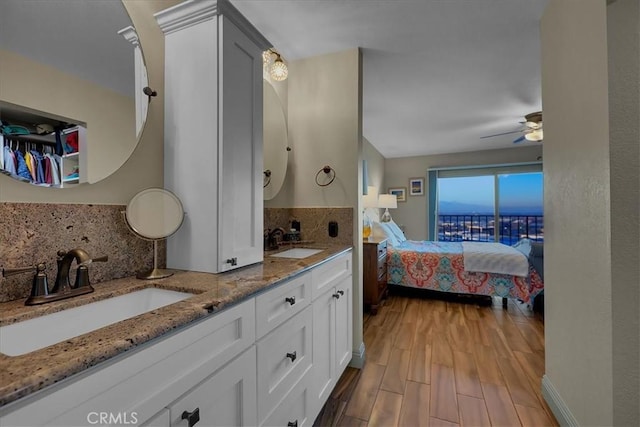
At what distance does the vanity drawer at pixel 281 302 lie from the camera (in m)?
0.95

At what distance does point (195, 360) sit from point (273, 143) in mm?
1650

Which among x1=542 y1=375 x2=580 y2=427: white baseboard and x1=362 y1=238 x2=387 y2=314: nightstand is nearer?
x1=542 y1=375 x2=580 y2=427: white baseboard

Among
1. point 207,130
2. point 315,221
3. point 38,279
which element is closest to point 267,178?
point 315,221

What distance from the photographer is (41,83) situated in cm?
85

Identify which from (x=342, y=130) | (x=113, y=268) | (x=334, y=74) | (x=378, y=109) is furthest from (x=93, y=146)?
(x=378, y=109)

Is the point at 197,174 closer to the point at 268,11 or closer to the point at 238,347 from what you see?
the point at 238,347

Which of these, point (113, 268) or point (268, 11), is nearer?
point (113, 268)

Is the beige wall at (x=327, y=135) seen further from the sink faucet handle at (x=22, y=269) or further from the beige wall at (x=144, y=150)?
the sink faucet handle at (x=22, y=269)

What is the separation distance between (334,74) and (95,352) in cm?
215

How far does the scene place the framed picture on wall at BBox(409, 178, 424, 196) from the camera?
5969 millimetres

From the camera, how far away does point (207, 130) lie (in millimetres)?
1147

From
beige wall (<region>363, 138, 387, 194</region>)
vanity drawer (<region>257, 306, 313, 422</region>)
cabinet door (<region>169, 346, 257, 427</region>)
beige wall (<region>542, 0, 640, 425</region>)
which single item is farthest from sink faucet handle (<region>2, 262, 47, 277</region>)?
beige wall (<region>363, 138, 387, 194</region>)

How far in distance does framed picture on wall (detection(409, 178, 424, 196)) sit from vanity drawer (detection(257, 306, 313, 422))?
527 centimetres

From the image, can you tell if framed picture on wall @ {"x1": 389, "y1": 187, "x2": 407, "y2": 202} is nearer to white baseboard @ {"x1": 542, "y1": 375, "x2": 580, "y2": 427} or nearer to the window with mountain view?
the window with mountain view
